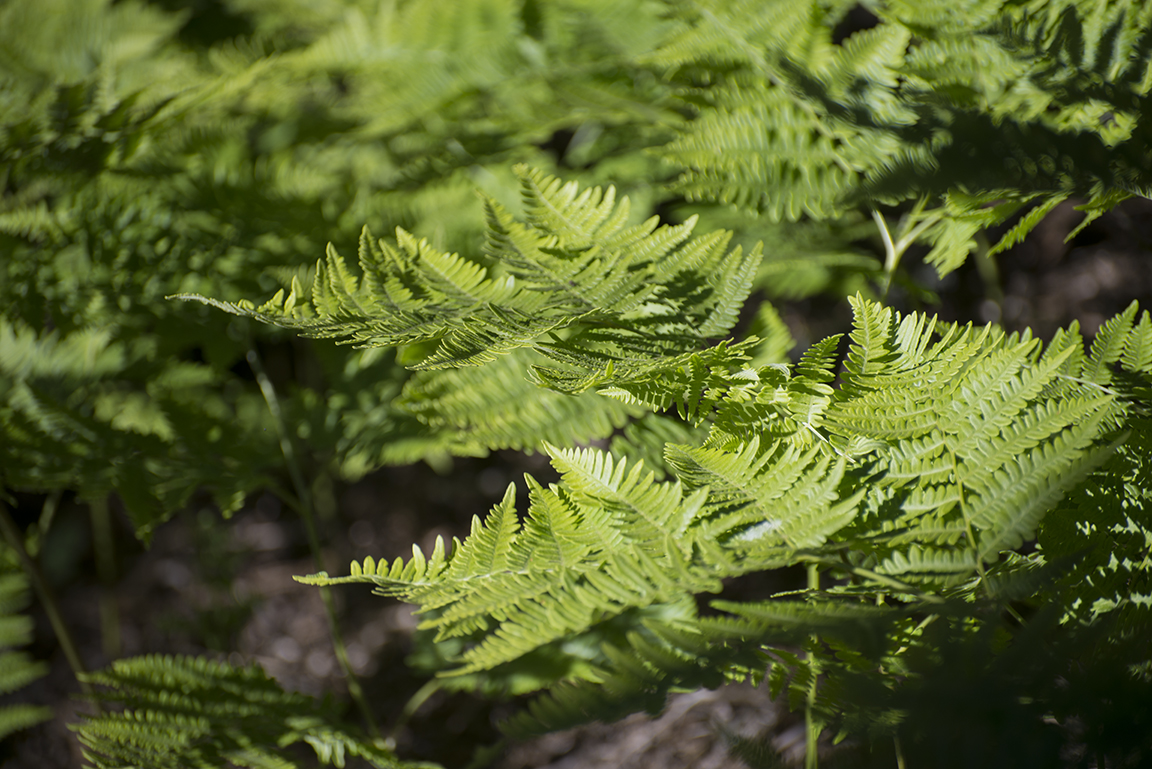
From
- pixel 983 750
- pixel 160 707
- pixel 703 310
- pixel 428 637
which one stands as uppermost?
pixel 703 310

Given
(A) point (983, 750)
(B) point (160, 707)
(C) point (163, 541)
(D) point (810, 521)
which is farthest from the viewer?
(C) point (163, 541)

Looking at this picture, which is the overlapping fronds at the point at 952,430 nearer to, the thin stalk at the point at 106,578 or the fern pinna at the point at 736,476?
the fern pinna at the point at 736,476

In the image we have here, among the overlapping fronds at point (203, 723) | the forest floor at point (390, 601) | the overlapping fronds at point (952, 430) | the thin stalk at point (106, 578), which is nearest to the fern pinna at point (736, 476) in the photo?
the overlapping fronds at point (952, 430)

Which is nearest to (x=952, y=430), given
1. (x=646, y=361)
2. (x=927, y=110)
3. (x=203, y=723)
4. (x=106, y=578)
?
(x=646, y=361)

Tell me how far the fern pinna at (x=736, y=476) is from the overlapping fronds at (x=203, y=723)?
48cm

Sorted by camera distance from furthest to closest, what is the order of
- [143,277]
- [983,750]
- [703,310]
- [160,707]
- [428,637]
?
[428,637] < [143,277] < [160,707] < [703,310] < [983,750]

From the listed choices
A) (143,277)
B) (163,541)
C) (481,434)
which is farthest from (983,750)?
(163,541)

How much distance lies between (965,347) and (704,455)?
28cm

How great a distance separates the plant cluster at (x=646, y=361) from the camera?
58 cm

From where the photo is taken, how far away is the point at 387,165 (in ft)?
5.97

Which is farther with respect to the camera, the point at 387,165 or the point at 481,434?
the point at 387,165

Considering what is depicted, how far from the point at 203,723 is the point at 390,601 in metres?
1.29

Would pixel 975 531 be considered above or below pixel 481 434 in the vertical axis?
above

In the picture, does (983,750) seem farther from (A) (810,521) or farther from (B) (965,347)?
(B) (965,347)
